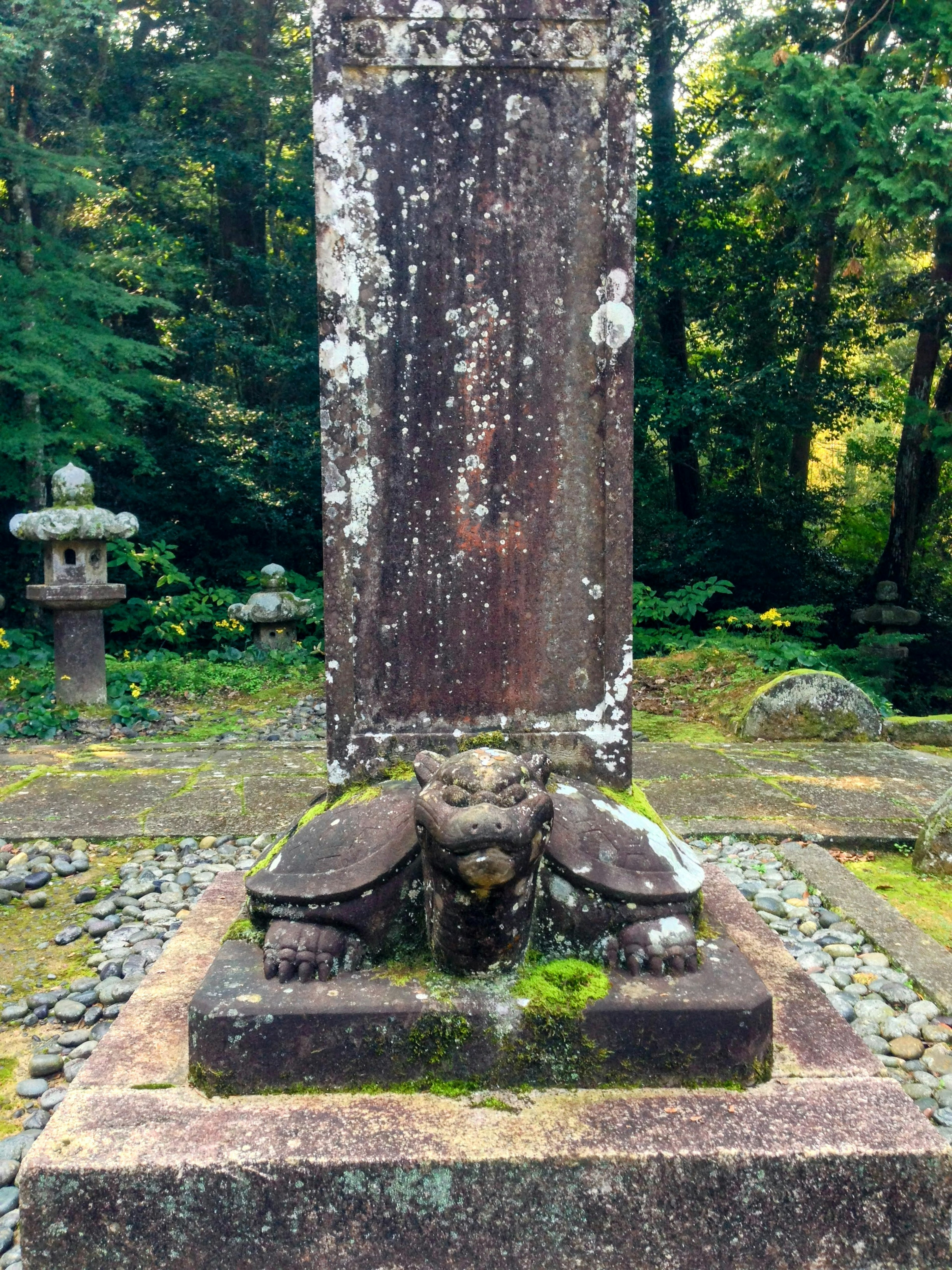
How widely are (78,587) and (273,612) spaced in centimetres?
274

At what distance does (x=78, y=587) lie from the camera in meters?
8.10

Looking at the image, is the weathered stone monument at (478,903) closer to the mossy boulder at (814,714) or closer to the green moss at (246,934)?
the green moss at (246,934)

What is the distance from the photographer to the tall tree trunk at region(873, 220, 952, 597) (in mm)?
11141

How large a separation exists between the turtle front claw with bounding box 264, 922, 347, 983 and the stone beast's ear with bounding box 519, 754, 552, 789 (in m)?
0.55

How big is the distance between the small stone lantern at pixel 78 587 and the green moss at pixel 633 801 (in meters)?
6.48

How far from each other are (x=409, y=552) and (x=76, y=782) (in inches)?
142

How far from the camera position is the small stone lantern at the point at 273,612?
10625mm

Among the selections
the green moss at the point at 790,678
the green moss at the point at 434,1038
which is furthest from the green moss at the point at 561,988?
the green moss at the point at 790,678

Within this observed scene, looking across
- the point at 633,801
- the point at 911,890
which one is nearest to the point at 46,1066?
the point at 633,801

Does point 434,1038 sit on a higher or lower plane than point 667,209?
lower

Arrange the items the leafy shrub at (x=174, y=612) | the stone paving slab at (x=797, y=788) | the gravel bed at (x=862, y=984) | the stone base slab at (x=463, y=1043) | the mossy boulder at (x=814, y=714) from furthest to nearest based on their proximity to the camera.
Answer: the leafy shrub at (x=174, y=612), the mossy boulder at (x=814, y=714), the stone paving slab at (x=797, y=788), the gravel bed at (x=862, y=984), the stone base slab at (x=463, y=1043)

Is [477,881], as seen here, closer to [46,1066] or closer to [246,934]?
[246,934]

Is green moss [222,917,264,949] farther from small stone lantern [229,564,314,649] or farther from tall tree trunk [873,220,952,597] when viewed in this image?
tall tree trunk [873,220,952,597]

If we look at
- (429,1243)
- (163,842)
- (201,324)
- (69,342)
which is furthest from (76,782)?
(201,324)
